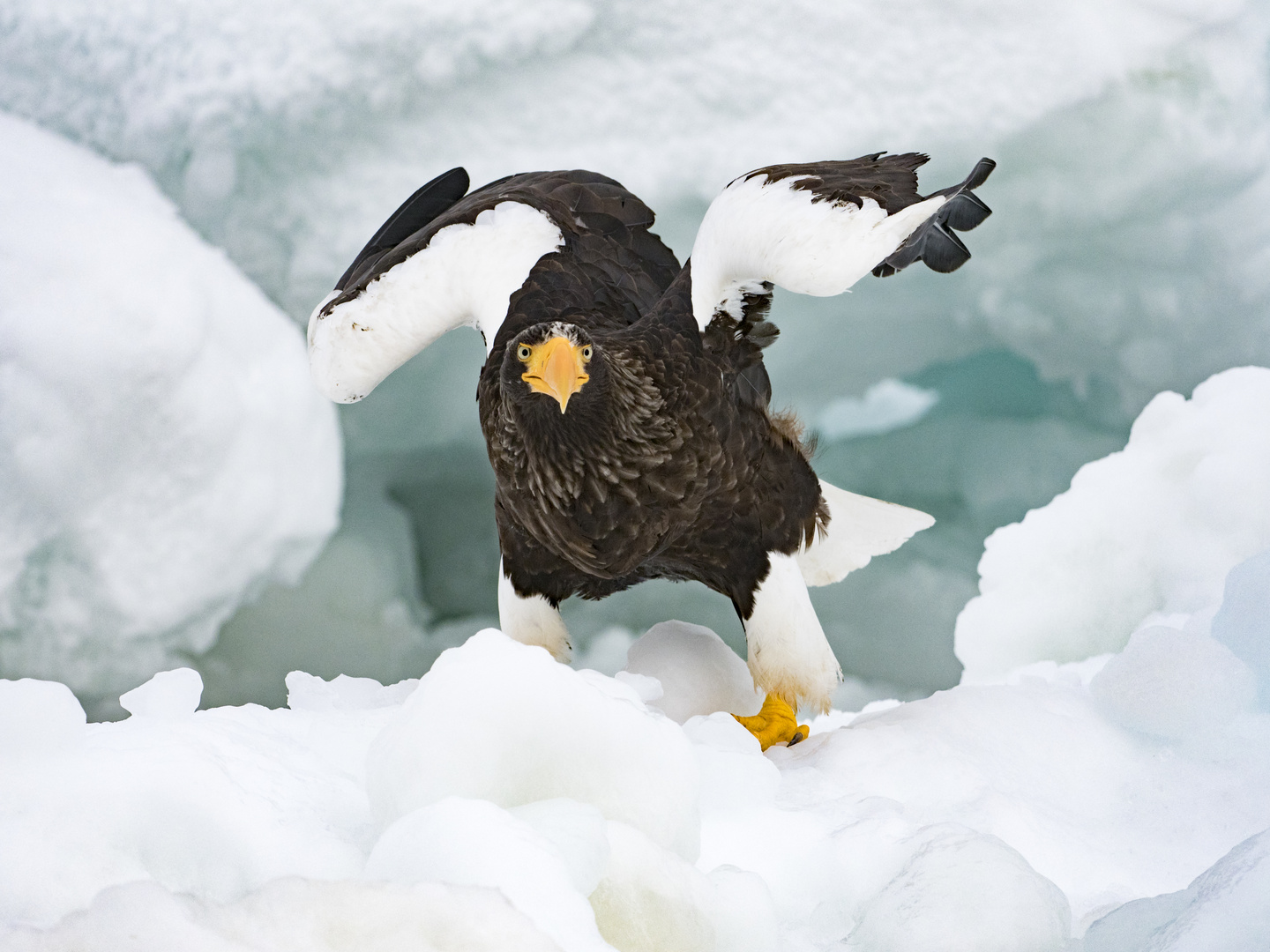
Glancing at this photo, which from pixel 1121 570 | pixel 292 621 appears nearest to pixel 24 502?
pixel 292 621

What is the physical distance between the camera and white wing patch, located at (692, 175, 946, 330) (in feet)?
6.20

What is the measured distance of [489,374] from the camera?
219cm

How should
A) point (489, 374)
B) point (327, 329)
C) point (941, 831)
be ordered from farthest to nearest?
point (327, 329) < point (489, 374) < point (941, 831)

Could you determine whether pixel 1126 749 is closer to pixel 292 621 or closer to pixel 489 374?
pixel 489 374

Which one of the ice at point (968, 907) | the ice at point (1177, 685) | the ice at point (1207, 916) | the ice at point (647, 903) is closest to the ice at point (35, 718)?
the ice at point (647, 903)

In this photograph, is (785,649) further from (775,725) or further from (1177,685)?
(1177,685)

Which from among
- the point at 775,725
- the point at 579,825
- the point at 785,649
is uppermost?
the point at 579,825

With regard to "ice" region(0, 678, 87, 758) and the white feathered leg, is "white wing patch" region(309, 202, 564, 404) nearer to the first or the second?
the white feathered leg

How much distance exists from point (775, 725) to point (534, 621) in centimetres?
59

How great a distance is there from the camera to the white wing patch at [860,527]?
8.56ft

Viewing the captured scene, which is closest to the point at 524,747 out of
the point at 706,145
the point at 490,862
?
the point at 490,862

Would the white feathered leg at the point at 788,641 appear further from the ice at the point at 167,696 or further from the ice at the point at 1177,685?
the ice at the point at 167,696

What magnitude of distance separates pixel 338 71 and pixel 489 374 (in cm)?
201

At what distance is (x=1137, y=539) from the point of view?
3055 millimetres
